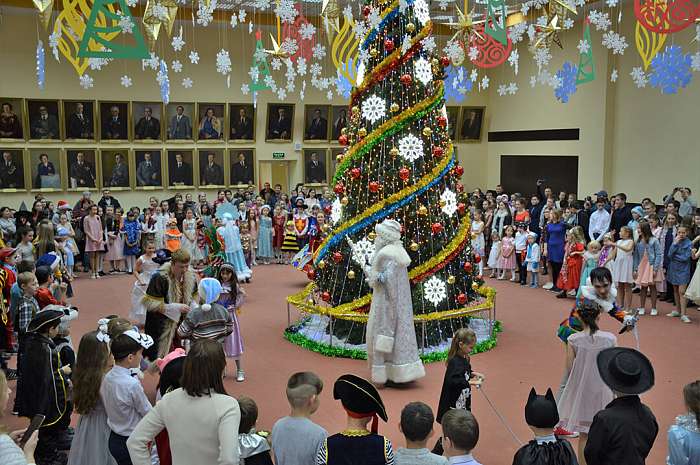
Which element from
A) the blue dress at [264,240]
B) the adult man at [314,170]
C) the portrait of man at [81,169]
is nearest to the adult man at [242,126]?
the adult man at [314,170]

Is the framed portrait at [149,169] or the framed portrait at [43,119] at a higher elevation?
the framed portrait at [43,119]

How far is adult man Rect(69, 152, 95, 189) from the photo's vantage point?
2114cm

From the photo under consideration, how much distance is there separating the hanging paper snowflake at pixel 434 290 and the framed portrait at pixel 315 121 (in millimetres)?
15524

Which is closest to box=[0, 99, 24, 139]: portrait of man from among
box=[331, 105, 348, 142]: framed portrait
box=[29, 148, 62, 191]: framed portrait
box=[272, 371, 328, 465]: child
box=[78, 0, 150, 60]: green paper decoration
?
box=[29, 148, 62, 191]: framed portrait

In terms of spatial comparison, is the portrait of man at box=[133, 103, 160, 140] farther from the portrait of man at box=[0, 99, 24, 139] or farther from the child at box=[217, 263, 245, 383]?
the child at box=[217, 263, 245, 383]

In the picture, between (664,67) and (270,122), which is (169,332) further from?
(270,122)

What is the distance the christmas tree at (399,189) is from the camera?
9.43 metres

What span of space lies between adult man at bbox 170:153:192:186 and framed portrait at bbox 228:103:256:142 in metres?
1.83

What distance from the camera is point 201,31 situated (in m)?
22.4

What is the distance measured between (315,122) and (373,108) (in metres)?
14.9

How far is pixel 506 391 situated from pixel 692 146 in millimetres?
13452

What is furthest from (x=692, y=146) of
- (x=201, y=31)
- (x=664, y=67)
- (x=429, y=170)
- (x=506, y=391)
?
(x=201, y=31)

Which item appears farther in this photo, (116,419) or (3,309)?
(3,309)

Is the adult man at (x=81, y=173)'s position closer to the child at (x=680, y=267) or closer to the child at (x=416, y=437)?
the child at (x=680, y=267)
